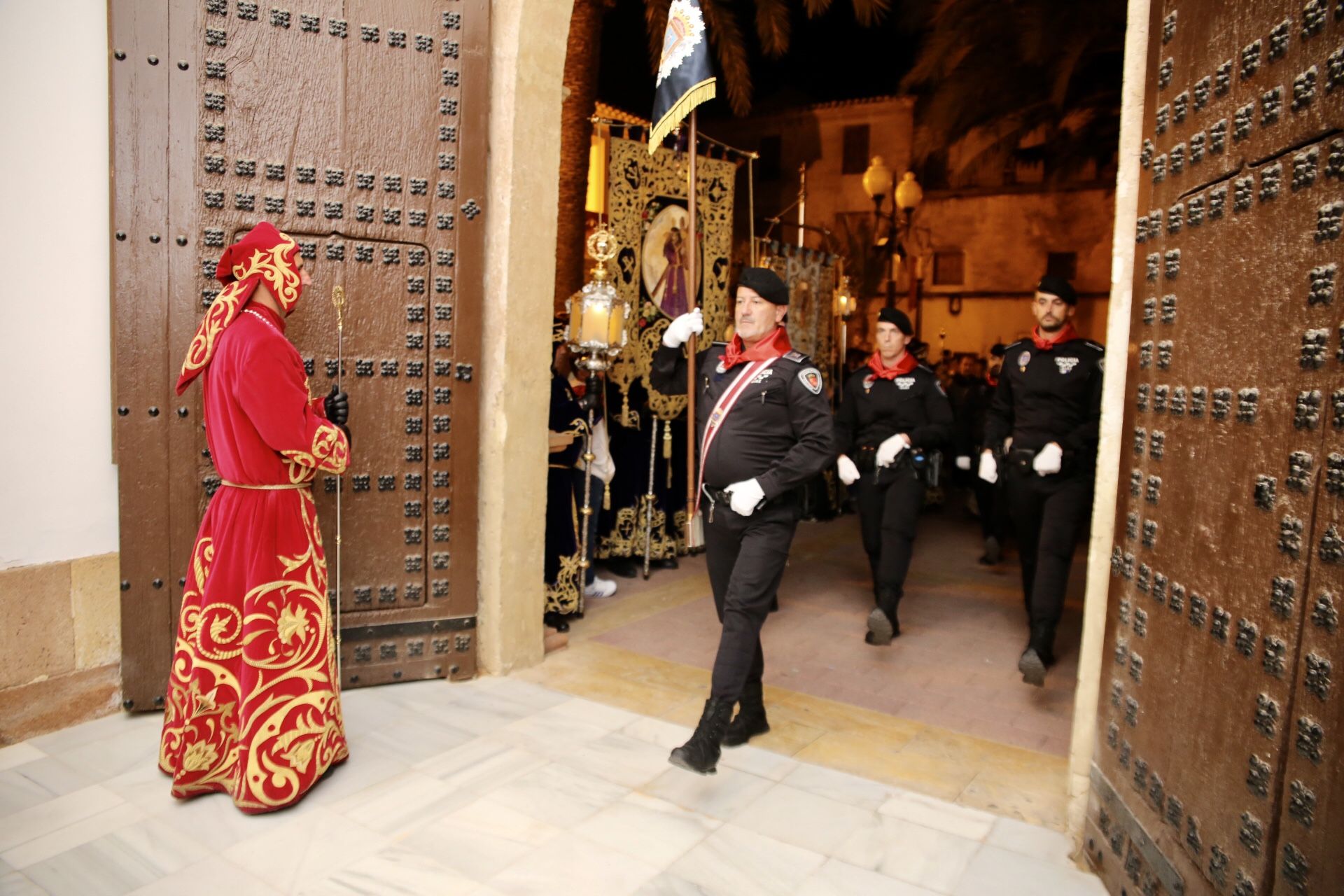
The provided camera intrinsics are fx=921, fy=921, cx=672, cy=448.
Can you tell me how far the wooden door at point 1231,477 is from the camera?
6.43ft

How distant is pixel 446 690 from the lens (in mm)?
4691

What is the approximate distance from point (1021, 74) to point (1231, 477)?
11505 millimetres

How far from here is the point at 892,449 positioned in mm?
5801

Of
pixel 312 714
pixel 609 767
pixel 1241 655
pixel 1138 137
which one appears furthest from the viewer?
pixel 609 767

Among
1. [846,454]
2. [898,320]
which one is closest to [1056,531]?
[846,454]

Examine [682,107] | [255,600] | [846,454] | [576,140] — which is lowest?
[255,600]

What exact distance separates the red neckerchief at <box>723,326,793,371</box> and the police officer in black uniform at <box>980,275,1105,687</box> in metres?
1.75

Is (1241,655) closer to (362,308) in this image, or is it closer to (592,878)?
(592,878)

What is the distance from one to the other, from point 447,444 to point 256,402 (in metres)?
1.44

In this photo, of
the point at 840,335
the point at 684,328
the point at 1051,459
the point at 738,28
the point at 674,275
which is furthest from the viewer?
the point at 840,335

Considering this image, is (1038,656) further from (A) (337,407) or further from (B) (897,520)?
(A) (337,407)

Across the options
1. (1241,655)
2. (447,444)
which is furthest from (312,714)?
(1241,655)

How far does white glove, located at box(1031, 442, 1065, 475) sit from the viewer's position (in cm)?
489

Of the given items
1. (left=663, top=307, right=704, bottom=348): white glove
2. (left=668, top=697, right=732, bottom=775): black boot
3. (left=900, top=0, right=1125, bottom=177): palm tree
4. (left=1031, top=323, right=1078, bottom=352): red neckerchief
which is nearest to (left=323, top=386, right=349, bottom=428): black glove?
(left=663, top=307, right=704, bottom=348): white glove
